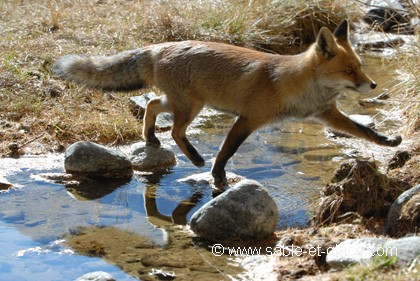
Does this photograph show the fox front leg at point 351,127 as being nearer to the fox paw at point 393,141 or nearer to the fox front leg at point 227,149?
the fox paw at point 393,141

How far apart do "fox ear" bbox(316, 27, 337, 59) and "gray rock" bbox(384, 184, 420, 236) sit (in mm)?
1861

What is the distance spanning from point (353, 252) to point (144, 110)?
476 centimetres

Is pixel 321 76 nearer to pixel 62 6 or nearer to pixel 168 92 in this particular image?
pixel 168 92

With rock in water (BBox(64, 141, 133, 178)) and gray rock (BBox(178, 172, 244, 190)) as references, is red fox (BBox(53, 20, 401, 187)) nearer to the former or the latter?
gray rock (BBox(178, 172, 244, 190))

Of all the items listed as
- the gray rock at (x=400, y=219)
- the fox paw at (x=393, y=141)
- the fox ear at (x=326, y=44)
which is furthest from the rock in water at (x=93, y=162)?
the gray rock at (x=400, y=219)

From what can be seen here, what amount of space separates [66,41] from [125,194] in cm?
452

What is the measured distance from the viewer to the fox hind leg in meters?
8.02

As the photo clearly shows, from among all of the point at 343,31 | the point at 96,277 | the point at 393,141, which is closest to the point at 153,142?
the point at 343,31

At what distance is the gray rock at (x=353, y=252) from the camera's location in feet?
15.8

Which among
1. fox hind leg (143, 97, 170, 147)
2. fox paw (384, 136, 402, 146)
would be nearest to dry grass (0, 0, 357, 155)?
fox hind leg (143, 97, 170, 147)

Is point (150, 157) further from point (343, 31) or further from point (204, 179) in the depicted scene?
point (343, 31)

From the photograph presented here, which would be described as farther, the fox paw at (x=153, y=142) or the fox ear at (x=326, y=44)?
the fox paw at (x=153, y=142)

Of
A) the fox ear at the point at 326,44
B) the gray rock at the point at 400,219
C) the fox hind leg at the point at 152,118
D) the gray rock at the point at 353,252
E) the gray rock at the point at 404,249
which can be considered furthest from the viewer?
the fox hind leg at the point at 152,118

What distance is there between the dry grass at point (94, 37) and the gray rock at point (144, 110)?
125 millimetres
